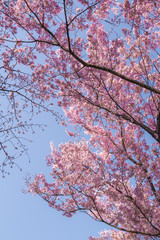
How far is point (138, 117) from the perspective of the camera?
27.4ft

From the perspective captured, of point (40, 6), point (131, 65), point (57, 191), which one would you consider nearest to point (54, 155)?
point (57, 191)

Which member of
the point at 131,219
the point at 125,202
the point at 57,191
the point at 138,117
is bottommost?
the point at 131,219

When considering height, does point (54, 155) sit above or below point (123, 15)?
below

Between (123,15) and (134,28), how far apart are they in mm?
617

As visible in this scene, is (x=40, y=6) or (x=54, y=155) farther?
(x=54, y=155)

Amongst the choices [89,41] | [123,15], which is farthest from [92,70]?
[123,15]

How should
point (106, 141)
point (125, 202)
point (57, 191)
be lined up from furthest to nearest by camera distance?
1. point (106, 141)
2. point (57, 191)
3. point (125, 202)

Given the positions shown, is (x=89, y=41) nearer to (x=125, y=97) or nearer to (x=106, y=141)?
(x=125, y=97)

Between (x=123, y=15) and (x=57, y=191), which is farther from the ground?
(x=123, y=15)

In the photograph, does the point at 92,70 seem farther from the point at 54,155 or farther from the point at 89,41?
the point at 54,155

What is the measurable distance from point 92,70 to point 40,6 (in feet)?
9.33

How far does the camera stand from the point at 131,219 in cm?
774

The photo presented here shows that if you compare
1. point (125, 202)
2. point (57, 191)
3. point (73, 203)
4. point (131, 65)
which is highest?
point (131, 65)

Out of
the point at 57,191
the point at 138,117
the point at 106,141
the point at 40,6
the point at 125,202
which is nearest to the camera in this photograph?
the point at 40,6
